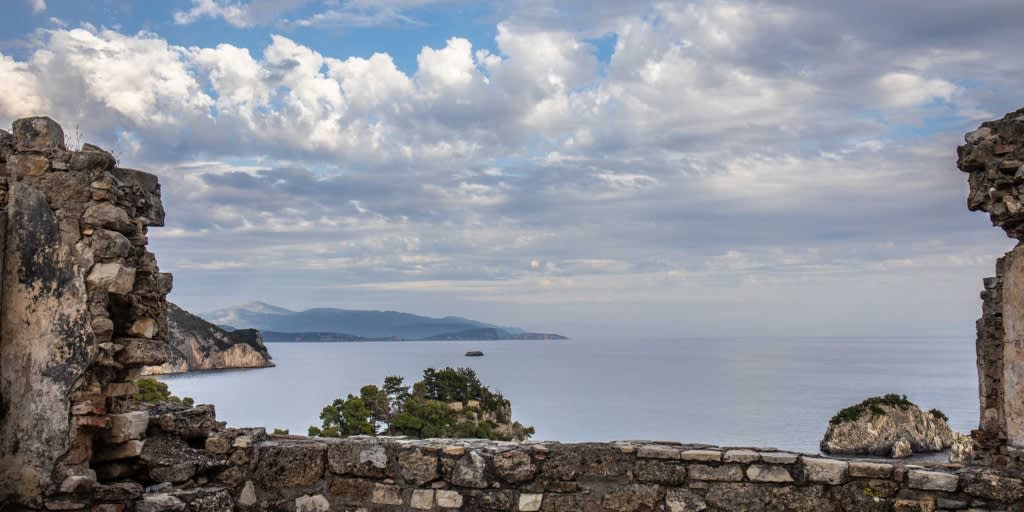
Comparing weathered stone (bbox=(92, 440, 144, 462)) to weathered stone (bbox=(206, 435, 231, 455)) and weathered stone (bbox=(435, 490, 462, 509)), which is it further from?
weathered stone (bbox=(435, 490, 462, 509))

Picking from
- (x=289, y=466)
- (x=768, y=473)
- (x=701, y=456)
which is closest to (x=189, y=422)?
(x=289, y=466)

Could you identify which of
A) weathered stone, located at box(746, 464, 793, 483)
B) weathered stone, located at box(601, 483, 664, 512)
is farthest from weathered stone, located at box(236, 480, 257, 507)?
weathered stone, located at box(746, 464, 793, 483)

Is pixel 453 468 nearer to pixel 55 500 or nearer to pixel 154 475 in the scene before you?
pixel 154 475

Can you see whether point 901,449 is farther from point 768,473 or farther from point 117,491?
point 117,491

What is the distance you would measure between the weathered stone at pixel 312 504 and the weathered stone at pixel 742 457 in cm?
295

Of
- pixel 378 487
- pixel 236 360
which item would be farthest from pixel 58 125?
pixel 236 360

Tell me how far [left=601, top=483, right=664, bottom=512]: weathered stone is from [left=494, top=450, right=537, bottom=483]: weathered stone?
57cm

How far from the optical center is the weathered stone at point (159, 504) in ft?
18.6

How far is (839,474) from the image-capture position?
5.55 meters

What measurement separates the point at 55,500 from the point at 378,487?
2.18m

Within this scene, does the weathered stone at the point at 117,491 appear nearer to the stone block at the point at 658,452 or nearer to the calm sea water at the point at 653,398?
the stone block at the point at 658,452

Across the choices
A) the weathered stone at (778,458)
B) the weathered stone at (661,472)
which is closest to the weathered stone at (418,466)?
the weathered stone at (661,472)

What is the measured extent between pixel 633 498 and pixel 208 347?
59787mm

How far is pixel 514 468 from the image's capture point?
19.5ft
